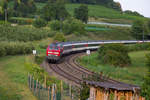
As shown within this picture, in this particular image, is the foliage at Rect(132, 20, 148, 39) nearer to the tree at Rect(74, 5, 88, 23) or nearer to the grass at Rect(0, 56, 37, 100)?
the tree at Rect(74, 5, 88, 23)

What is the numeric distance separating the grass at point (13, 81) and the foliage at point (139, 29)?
2193 inches

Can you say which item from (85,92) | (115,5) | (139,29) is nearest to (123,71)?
(85,92)

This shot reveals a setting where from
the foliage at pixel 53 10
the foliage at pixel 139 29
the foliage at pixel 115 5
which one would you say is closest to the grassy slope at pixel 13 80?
the foliage at pixel 53 10

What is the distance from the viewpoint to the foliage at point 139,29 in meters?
85.7

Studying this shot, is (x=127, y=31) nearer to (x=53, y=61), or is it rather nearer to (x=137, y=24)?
(x=137, y=24)

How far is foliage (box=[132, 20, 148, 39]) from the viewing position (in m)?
85.7

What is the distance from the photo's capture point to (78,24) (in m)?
78.9

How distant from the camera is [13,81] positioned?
2803 centimetres

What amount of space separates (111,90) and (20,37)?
48.3 m

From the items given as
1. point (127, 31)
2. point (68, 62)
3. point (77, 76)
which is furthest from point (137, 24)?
point (77, 76)

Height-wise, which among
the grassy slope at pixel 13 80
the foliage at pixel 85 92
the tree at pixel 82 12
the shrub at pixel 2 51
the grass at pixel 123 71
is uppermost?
the tree at pixel 82 12

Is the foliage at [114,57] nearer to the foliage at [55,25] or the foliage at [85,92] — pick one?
the foliage at [85,92]

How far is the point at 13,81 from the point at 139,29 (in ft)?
218

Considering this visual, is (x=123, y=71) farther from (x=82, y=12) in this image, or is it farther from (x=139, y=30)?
(x=82, y=12)
